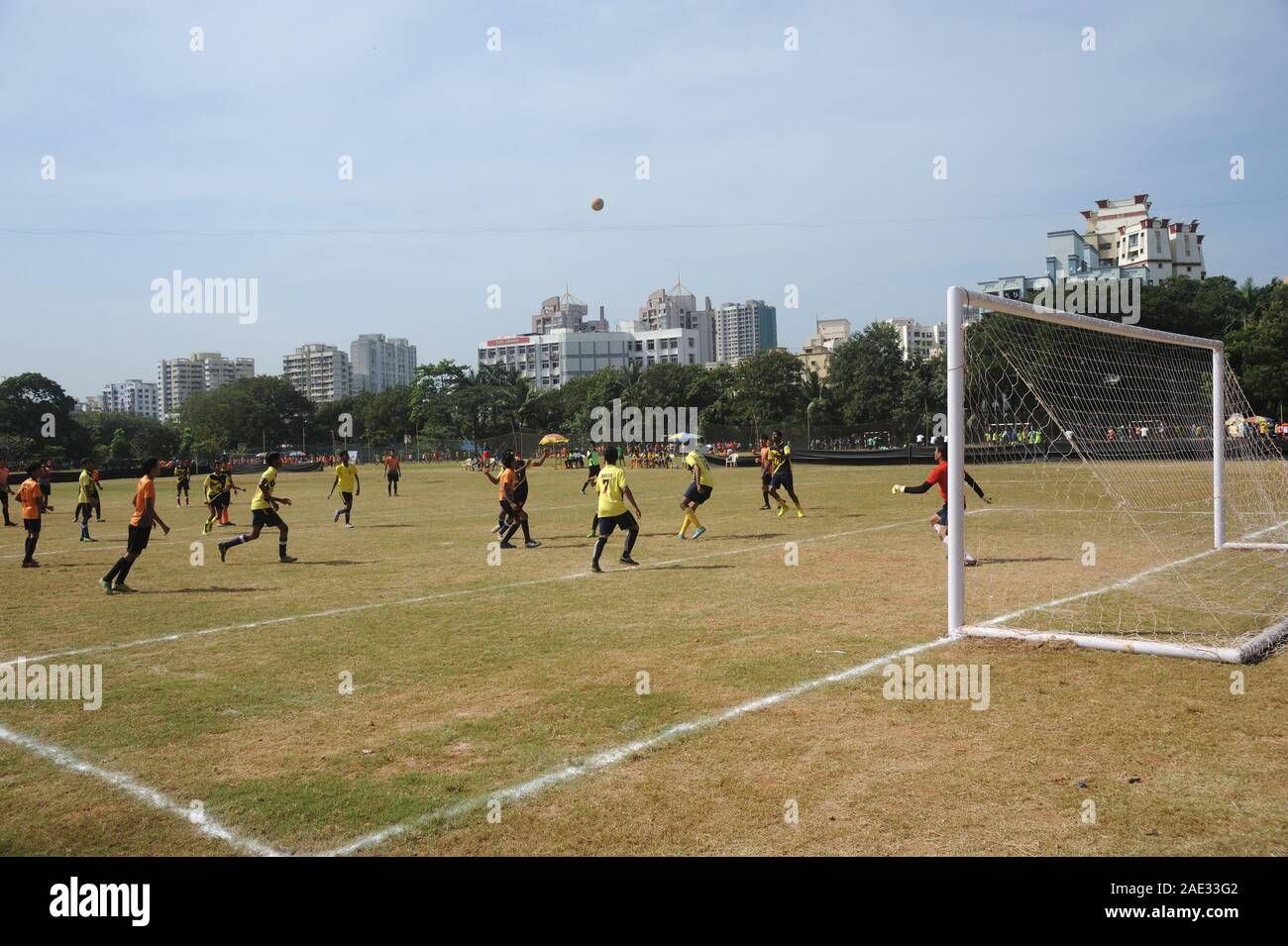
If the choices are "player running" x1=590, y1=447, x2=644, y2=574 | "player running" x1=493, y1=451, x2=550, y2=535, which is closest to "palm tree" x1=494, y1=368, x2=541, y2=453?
"player running" x1=493, y1=451, x2=550, y2=535

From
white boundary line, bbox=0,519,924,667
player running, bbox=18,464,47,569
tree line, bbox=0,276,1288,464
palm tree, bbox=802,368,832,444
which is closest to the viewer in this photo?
white boundary line, bbox=0,519,924,667

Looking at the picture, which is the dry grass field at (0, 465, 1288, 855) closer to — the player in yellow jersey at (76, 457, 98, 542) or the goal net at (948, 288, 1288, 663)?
the goal net at (948, 288, 1288, 663)

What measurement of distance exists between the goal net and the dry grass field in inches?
16.4

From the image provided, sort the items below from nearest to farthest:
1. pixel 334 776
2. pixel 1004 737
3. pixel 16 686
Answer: pixel 334 776, pixel 1004 737, pixel 16 686

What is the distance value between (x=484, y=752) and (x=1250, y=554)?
13.8m

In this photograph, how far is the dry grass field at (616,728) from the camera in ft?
15.5

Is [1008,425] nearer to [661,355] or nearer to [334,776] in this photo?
[334,776]

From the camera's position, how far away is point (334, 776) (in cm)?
557

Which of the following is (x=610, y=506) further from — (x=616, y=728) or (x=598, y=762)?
(x=598, y=762)

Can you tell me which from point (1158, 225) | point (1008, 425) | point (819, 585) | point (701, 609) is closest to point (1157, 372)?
point (1008, 425)

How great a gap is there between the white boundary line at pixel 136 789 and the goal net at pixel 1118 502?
674 centimetres

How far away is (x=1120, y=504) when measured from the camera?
640 inches

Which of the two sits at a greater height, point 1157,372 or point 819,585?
point 1157,372

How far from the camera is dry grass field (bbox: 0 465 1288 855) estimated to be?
471 centimetres
